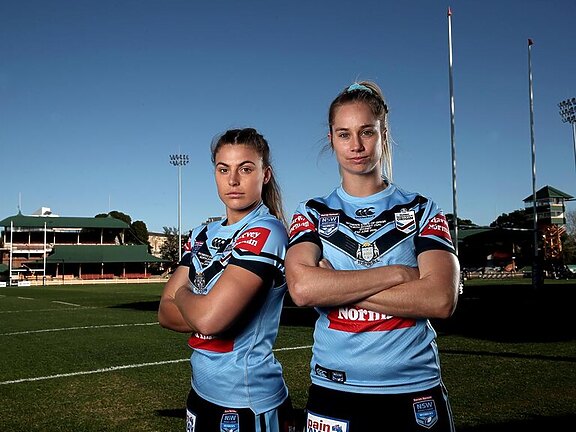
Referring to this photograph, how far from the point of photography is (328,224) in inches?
108

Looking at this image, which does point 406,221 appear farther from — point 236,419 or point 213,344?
point 236,419

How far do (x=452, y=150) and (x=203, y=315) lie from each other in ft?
101

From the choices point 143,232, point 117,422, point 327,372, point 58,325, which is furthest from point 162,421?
point 143,232

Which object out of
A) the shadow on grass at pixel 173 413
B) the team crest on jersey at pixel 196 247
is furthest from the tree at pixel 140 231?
the team crest on jersey at pixel 196 247

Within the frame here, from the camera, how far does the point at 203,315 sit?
2.64 m

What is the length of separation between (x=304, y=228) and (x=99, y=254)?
83.6 metres

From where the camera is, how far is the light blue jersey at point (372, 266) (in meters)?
2.46

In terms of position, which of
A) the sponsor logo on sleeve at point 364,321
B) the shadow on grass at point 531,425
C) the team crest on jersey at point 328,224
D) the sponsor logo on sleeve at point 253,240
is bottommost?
the shadow on grass at point 531,425

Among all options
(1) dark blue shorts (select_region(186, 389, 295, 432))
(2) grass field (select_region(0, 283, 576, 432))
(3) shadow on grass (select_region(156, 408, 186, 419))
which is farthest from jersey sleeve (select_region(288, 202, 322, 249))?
(3) shadow on grass (select_region(156, 408, 186, 419))

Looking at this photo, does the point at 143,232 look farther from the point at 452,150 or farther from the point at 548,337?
the point at 548,337

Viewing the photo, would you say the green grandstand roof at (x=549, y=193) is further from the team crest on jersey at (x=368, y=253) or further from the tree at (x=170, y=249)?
the team crest on jersey at (x=368, y=253)

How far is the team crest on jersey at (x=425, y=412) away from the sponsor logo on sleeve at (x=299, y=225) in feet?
2.94

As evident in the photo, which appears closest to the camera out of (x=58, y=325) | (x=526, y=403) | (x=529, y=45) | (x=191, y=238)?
(x=191, y=238)

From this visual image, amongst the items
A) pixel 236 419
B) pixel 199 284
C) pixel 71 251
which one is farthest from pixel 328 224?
pixel 71 251
